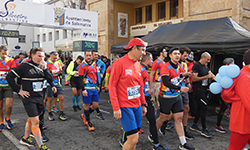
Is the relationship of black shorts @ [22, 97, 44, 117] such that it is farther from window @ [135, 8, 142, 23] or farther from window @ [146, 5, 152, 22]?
window @ [135, 8, 142, 23]

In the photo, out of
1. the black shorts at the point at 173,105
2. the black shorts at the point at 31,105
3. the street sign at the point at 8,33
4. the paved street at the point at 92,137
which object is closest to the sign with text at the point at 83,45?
the street sign at the point at 8,33

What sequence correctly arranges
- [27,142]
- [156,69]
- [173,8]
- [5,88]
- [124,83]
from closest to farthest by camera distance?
[124,83] → [27,142] → [5,88] → [156,69] → [173,8]

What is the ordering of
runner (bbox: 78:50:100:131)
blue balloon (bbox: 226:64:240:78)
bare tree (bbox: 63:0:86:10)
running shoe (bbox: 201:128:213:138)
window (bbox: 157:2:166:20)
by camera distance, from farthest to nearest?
bare tree (bbox: 63:0:86:10)
window (bbox: 157:2:166:20)
runner (bbox: 78:50:100:131)
running shoe (bbox: 201:128:213:138)
blue balloon (bbox: 226:64:240:78)

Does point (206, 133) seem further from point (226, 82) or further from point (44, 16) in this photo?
point (44, 16)

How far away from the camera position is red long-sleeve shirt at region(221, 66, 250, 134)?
98.3 inches

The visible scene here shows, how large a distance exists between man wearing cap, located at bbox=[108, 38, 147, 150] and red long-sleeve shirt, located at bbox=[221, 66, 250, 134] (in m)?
1.26

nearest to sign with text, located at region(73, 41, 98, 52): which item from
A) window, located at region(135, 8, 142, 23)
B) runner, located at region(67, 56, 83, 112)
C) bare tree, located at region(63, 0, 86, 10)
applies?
runner, located at region(67, 56, 83, 112)

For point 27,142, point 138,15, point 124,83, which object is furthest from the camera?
point 138,15

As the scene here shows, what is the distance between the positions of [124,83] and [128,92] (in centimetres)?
15

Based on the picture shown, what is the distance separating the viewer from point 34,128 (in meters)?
3.94

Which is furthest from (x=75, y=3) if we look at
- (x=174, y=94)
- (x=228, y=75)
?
(x=228, y=75)

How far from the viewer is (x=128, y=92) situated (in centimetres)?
315

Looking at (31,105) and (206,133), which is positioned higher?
(31,105)

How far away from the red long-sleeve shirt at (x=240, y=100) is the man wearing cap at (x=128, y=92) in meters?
1.26
